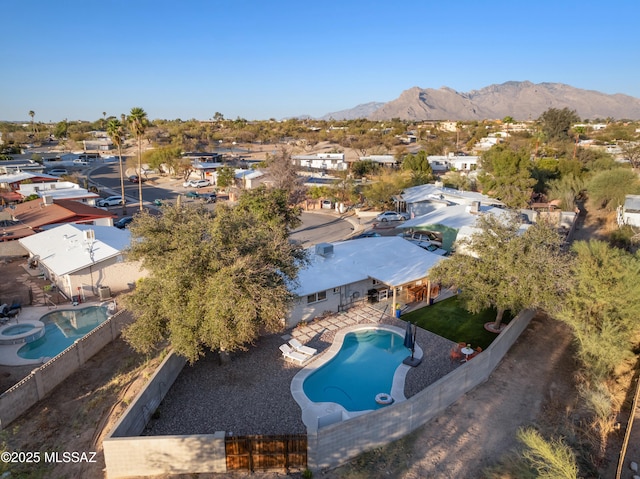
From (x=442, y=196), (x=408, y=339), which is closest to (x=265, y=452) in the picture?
(x=408, y=339)

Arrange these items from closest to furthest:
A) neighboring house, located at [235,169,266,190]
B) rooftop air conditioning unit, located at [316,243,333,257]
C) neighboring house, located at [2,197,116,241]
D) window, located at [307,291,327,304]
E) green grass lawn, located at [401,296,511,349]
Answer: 1. green grass lawn, located at [401,296,511,349]
2. window, located at [307,291,327,304]
3. rooftop air conditioning unit, located at [316,243,333,257]
4. neighboring house, located at [2,197,116,241]
5. neighboring house, located at [235,169,266,190]

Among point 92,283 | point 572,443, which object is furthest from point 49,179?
point 572,443

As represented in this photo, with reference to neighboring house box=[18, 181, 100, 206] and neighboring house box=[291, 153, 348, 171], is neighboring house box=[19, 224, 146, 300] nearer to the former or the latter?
neighboring house box=[18, 181, 100, 206]

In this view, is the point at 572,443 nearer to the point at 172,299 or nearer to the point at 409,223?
the point at 172,299

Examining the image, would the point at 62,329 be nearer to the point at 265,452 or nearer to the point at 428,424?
the point at 265,452

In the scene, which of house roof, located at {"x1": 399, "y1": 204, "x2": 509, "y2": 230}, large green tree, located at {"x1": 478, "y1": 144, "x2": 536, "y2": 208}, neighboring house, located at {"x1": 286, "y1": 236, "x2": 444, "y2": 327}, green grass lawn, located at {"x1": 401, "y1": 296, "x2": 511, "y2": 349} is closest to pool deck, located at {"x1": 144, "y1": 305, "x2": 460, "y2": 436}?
green grass lawn, located at {"x1": 401, "y1": 296, "x2": 511, "y2": 349}
